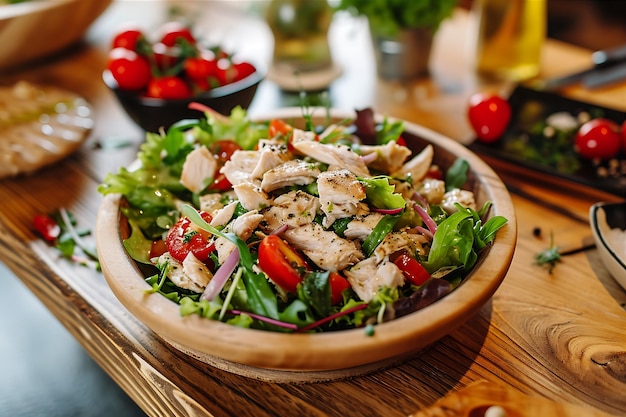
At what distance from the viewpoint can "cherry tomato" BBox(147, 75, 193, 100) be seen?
236 cm

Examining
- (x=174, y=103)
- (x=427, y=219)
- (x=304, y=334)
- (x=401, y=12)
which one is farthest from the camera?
(x=401, y=12)

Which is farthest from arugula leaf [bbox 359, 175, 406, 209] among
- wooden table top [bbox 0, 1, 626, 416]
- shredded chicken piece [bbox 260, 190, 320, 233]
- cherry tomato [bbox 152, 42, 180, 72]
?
cherry tomato [bbox 152, 42, 180, 72]

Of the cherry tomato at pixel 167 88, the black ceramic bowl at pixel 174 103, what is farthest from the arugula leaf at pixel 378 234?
the cherry tomato at pixel 167 88

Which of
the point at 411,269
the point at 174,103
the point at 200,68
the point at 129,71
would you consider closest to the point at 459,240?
the point at 411,269

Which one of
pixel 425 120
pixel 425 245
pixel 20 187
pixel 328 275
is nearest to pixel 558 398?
pixel 425 245

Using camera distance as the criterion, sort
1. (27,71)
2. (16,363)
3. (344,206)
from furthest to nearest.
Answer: (27,71)
(16,363)
(344,206)

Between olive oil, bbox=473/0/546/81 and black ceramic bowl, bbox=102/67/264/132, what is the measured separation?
1.05 meters

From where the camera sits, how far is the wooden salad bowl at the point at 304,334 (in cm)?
123

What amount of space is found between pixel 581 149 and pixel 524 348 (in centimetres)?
97

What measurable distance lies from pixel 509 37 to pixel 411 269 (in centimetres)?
174

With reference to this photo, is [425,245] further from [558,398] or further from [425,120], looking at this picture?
[425,120]

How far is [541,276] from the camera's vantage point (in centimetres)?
177

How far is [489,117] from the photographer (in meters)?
2.31

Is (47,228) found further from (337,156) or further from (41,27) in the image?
(41,27)
